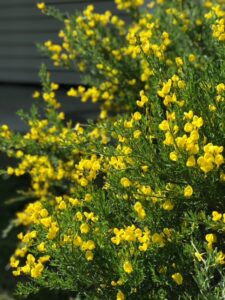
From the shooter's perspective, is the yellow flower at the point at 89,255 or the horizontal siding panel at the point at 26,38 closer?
the yellow flower at the point at 89,255

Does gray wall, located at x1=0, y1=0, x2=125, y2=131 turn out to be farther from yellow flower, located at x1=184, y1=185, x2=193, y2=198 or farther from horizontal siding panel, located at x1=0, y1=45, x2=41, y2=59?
yellow flower, located at x1=184, y1=185, x2=193, y2=198

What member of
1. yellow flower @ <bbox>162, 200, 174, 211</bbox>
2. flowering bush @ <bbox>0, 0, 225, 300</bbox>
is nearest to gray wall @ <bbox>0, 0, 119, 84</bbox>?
flowering bush @ <bbox>0, 0, 225, 300</bbox>

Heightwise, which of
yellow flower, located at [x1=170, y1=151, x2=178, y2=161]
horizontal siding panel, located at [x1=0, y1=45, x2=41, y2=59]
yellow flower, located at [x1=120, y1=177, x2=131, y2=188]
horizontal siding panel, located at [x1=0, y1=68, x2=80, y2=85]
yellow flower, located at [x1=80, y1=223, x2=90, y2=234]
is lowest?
yellow flower, located at [x1=80, y1=223, x2=90, y2=234]

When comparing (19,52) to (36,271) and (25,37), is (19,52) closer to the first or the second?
(25,37)

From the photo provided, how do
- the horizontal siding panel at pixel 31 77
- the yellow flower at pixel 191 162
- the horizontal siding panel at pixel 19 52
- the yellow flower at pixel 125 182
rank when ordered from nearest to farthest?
the yellow flower at pixel 191 162, the yellow flower at pixel 125 182, the horizontal siding panel at pixel 31 77, the horizontal siding panel at pixel 19 52

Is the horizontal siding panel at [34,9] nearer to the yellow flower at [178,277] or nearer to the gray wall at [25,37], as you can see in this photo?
the gray wall at [25,37]

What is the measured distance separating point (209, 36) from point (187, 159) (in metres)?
1.95

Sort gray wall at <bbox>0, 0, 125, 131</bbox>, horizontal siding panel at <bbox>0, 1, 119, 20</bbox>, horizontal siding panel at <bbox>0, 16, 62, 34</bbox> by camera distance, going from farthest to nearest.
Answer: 1. horizontal siding panel at <bbox>0, 16, 62, 34</bbox>
2. gray wall at <bbox>0, 0, 125, 131</bbox>
3. horizontal siding panel at <bbox>0, 1, 119, 20</bbox>

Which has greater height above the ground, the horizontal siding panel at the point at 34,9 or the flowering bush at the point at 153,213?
the horizontal siding panel at the point at 34,9

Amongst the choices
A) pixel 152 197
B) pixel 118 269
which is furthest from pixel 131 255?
pixel 152 197

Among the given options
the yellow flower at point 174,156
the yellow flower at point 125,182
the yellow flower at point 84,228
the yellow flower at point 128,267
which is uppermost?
the yellow flower at point 174,156

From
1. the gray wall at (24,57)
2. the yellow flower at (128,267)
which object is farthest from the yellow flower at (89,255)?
the gray wall at (24,57)

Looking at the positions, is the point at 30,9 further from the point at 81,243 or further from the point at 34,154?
the point at 81,243

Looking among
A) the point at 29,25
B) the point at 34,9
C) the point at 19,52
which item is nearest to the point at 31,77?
the point at 19,52
